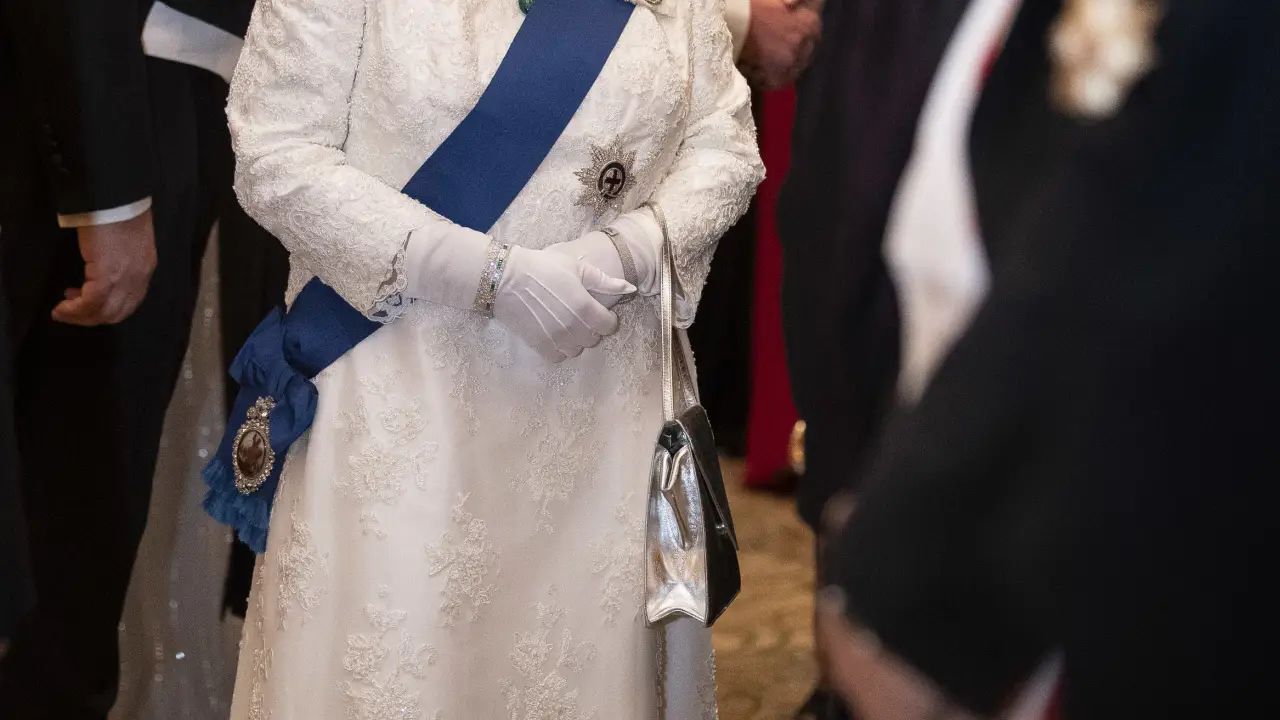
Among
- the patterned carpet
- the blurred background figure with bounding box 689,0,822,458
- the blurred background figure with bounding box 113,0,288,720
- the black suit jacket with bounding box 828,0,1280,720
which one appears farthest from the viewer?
the blurred background figure with bounding box 689,0,822,458

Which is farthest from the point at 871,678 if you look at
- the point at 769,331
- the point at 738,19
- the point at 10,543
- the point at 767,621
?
the point at 769,331

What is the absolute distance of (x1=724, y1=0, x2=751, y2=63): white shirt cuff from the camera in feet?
6.09

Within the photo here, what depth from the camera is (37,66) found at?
176 cm

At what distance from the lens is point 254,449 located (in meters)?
1.44

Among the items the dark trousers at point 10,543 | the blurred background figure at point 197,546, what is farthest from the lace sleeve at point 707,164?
the blurred background figure at point 197,546

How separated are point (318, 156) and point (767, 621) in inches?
77.1

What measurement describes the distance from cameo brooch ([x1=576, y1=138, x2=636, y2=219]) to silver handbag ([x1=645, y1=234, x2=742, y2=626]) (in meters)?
0.27

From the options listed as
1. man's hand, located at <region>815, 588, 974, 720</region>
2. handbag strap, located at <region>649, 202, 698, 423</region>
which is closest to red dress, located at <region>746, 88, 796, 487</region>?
handbag strap, located at <region>649, 202, 698, 423</region>

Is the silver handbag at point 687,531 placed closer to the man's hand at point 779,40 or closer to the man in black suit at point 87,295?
the man's hand at point 779,40

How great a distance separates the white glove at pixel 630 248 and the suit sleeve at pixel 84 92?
31.5 inches

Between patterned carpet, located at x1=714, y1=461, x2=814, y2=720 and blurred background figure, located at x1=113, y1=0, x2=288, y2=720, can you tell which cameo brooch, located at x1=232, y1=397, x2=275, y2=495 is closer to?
blurred background figure, located at x1=113, y1=0, x2=288, y2=720

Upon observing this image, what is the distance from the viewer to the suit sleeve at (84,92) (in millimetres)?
1745

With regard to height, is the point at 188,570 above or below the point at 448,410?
below

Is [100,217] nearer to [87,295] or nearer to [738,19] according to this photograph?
[87,295]
